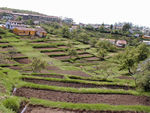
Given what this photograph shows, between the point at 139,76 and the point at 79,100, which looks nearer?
the point at 79,100

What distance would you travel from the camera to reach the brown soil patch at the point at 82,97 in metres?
17.2

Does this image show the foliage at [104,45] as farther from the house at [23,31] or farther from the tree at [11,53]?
the tree at [11,53]

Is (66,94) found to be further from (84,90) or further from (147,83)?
(147,83)

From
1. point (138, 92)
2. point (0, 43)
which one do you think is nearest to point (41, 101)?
point (138, 92)

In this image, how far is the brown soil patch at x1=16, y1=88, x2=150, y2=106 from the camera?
17.2 meters

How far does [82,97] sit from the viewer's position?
18.5m

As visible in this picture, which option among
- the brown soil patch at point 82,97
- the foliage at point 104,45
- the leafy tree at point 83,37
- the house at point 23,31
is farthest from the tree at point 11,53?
the leafy tree at point 83,37

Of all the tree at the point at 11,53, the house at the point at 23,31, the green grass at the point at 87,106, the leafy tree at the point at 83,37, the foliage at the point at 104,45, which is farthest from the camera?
the leafy tree at the point at 83,37

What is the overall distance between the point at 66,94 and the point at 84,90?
9.72 feet

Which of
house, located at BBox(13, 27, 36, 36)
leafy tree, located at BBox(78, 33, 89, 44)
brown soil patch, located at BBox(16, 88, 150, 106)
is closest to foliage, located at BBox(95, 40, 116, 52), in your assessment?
leafy tree, located at BBox(78, 33, 89, 44)

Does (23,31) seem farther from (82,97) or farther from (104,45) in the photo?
(82,97)

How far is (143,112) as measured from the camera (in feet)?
55.8

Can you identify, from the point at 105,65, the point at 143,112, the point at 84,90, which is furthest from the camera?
the point at 105,65

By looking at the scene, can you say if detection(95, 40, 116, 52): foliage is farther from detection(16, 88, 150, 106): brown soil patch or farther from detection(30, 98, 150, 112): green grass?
detection(30, 98, 150, 112): green grass
